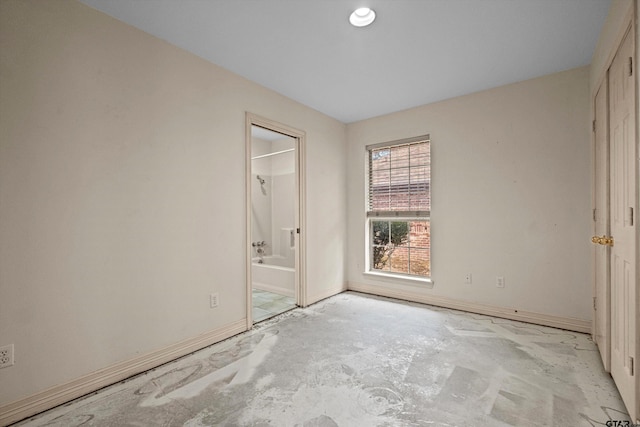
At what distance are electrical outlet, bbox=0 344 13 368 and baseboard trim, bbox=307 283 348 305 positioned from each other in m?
2.54

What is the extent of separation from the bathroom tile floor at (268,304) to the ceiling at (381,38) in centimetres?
244

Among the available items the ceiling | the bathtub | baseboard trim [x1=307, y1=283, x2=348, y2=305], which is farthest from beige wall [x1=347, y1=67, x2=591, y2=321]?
the bathtub

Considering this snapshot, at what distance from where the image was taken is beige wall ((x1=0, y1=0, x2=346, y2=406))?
1627 mm

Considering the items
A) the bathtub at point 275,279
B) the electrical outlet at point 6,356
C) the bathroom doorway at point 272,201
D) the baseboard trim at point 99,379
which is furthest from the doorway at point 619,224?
the bathroom doorway at point 272,201

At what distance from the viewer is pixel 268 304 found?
364 cm

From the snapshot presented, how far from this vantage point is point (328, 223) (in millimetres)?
3965

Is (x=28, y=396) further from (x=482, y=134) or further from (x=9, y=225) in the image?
(x=482, y=134)

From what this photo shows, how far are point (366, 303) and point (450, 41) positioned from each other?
284 centimetres

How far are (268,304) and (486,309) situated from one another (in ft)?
8.13

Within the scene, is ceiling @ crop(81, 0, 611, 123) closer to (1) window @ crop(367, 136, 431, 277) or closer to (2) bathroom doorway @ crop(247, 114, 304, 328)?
(1) window @ crop(367, 136, 431, 277)

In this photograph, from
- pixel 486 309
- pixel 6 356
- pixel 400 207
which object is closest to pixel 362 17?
pixel 400 207

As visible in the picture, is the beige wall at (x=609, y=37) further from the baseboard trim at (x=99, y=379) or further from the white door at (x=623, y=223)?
the baseboard trim at (x=99, y=379)

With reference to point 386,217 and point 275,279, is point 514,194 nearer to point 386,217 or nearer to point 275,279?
point 386,217

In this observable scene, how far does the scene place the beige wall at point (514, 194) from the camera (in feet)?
9.00
